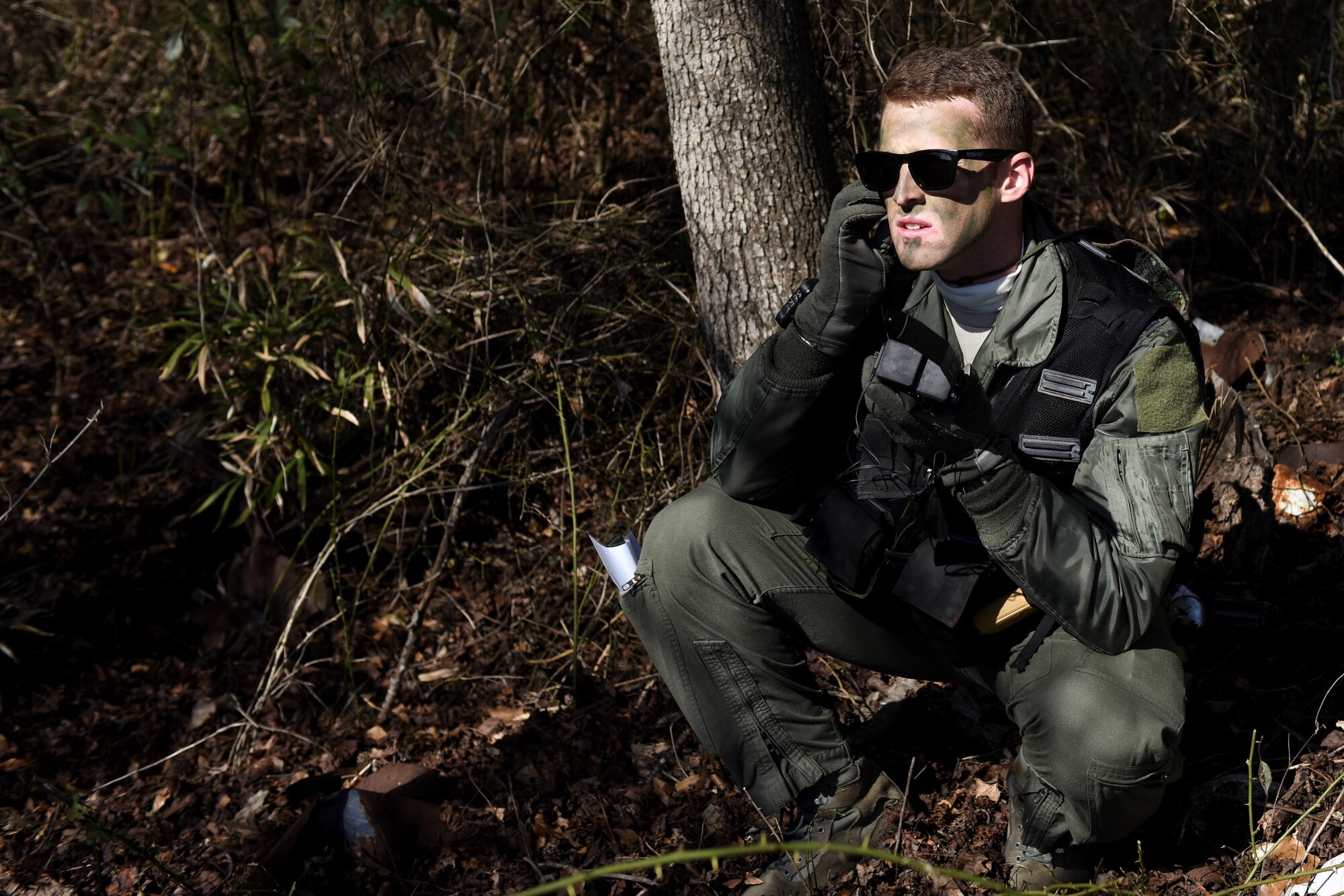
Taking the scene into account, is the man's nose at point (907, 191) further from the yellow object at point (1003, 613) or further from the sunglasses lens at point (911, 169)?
the yellow object at point (1003, 613)

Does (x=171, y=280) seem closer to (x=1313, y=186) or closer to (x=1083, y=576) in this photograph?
(x=1083, y=576)

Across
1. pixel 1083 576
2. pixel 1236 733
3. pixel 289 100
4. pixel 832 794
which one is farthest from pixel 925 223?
pixel 289 100

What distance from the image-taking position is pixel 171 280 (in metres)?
4.63

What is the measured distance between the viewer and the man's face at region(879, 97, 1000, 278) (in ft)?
6.78

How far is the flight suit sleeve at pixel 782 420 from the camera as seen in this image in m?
Result: 2.22

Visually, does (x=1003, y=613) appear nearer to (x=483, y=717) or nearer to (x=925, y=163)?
(x=925, y=163)

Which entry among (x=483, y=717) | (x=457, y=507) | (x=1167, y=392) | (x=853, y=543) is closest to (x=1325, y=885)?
(x=1167, y=392)

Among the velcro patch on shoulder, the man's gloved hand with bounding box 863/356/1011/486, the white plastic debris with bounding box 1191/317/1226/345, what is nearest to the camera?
the man's gloved hand with bounding box 863/356/1011/486

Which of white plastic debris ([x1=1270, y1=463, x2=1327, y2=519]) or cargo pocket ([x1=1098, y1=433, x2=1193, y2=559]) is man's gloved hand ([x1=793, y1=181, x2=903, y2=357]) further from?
white plastic debris ([x1=1270, y1=463, x2=1327, y2=519])

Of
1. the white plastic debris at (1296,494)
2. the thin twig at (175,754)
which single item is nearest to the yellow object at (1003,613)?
the white plastic debris at (1296,494)

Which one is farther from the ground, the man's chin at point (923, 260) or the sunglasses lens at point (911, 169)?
the sunglasses lens at point (911, 169)

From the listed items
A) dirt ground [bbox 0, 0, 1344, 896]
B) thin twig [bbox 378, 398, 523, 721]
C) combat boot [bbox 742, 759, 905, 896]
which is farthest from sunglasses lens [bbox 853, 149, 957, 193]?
thin twig [bbox 378, 398, 523, 721]

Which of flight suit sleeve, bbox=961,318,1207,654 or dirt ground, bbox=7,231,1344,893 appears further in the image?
dirt ground, bbox=7,231,1344,893

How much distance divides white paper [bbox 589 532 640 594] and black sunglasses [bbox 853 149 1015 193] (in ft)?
3.20
